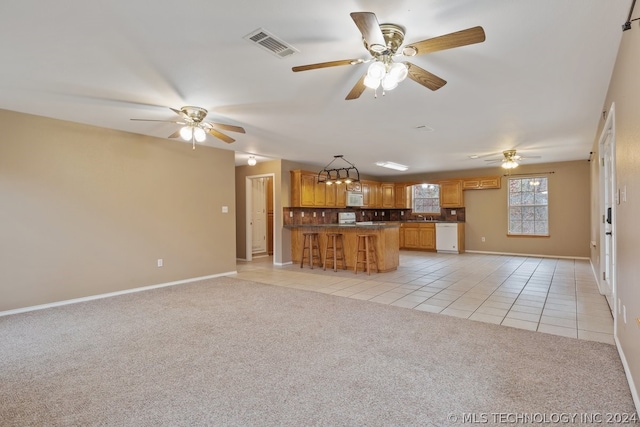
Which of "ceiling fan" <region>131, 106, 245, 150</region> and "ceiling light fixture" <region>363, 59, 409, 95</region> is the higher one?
"ceiling fan" <region>131, 106, 245, 150</region>

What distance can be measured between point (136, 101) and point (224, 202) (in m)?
2.82

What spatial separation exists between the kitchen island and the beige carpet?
243cm

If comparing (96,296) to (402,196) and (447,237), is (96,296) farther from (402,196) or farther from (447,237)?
(402,196)

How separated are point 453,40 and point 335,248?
5032 millimetres

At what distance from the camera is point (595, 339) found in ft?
9.35

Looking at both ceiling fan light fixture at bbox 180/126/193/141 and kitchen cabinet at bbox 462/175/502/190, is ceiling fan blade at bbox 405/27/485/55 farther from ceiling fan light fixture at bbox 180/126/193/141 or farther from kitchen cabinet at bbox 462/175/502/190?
kitchen cabinet at bbox 462/175/502/190

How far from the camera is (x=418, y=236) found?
970 cm

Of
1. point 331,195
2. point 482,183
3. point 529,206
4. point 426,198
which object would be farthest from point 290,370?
point 426,198

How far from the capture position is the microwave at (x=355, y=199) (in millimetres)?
8773

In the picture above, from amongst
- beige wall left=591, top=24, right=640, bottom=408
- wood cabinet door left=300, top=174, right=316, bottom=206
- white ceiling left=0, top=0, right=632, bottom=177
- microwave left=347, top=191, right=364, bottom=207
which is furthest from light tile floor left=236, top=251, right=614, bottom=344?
white ceiling left=0, top=0, right=632, bottom=177

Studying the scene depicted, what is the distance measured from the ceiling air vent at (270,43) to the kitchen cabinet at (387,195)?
8.00 metres

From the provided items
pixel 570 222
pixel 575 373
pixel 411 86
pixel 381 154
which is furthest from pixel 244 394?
pixel 570 222

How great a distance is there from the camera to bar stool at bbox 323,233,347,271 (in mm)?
6570

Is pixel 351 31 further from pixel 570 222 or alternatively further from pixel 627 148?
pixel 570 222
